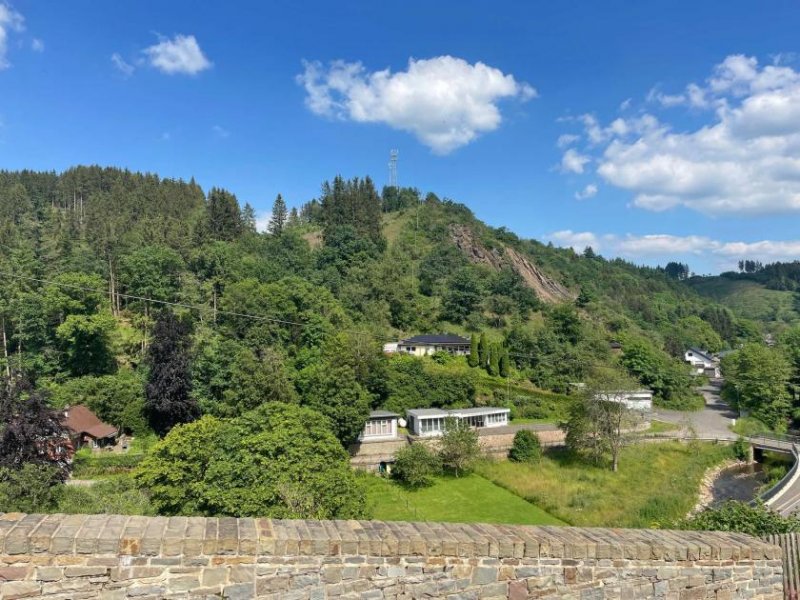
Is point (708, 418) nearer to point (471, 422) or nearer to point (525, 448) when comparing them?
point (525, 448)

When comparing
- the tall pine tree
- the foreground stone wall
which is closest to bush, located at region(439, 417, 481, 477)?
the tall pine tree

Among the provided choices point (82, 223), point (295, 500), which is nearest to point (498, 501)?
point (295, 500)

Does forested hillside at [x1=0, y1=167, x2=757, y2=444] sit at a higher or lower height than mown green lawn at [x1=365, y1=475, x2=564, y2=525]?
higher

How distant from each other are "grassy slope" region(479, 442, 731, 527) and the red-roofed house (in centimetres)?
2340

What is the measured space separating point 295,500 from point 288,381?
16061 millimetres

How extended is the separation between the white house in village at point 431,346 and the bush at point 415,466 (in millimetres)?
21616

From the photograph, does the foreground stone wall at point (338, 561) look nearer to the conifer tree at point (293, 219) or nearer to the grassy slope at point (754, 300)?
the conifer tree at point (293, 219)

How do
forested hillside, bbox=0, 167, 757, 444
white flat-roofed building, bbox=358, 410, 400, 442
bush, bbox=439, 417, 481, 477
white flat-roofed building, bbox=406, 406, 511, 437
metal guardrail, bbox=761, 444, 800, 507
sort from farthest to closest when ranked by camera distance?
white flat-roofed building, bbox=406, 406, 511, 437 < white flat-roofed building, bbox=358, 410, 400, 442 < forested hillside, bbox=0, 167, 757, 444 < bush, bbox=439, 417, 481, 477 < metal guardrail, bbox=761, 444, 800, 507

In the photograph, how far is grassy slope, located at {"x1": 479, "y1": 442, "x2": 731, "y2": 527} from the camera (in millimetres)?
23250

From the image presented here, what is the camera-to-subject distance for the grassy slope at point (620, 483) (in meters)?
23.2

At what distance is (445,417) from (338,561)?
30535 mm

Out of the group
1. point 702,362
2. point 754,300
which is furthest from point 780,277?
point 702,362

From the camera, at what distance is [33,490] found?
16312mm

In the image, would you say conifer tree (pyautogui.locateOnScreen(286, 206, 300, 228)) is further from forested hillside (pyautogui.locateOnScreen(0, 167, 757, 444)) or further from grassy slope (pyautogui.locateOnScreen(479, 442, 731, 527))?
grassy slope (pyautogui.locateOnScreen(479, 442, 731, 527))
